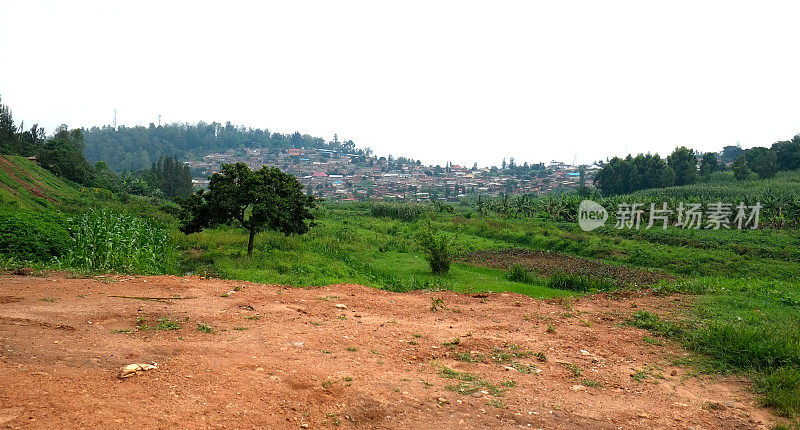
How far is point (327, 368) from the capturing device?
555 cm

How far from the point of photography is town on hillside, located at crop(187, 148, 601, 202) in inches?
4082

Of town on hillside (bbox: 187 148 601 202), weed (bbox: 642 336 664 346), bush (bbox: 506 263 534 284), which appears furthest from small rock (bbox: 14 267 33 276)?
town on hillside (bbox: 187 148 601 202)

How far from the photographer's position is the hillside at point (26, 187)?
72.0ft

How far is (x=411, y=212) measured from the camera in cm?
4809

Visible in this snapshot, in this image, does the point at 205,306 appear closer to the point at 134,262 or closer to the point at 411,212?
the point at 134,262

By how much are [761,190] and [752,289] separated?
Result: 176ft

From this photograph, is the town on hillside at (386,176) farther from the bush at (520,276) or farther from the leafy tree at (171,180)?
the bush at (520,276)

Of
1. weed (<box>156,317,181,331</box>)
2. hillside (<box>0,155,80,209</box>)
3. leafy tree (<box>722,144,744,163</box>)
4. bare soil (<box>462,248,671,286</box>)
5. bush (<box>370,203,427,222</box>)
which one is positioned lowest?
bare soil (<box>462,248,671,286</box>)

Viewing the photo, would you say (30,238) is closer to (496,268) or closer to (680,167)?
(496,268)

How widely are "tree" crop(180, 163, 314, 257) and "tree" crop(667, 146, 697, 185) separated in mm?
72049

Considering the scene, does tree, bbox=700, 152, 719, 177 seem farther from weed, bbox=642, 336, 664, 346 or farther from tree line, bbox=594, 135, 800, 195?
weed, bbox=642, 336, 664, 346

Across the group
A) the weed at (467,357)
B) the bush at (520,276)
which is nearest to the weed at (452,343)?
the weed at (467,357)

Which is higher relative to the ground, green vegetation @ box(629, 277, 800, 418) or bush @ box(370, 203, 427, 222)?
green vegetation @ box(629, 277, 800, 418)

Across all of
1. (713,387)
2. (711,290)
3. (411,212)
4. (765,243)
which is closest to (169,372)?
(713,387)
